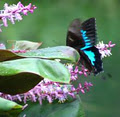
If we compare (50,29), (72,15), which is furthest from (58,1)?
(50,29)

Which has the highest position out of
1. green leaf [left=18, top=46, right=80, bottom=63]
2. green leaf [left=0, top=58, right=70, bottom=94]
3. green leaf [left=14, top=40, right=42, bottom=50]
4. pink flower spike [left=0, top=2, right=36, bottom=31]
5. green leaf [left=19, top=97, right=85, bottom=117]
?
pink flower spike [left=0, top=2, right=36, bottom=31]

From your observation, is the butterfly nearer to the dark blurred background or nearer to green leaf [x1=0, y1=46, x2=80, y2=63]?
green leaf [x1=0, y1=46, x2=80, y2=63]

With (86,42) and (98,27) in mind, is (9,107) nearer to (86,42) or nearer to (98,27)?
(86,42)

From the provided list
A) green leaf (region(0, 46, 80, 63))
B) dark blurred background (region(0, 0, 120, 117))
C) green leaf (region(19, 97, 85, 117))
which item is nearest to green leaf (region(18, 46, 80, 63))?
green leaf (region(0, 46, 80, 63))

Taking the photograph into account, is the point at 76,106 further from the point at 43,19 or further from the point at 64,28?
the point at 43,19

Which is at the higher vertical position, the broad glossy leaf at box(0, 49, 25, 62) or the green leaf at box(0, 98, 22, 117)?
the broad glossy leaf at box(0, 49, 25, 62)
